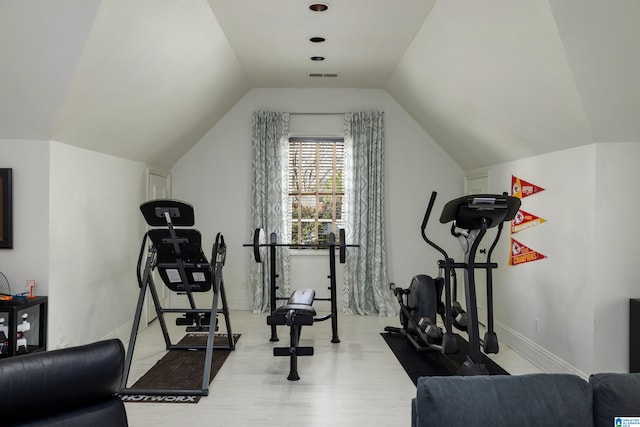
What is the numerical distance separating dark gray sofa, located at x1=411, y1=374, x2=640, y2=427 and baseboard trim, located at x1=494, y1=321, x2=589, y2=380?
223 cm

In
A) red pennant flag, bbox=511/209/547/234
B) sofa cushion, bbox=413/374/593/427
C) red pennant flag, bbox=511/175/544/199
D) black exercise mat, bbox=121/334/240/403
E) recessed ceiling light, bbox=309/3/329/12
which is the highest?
recessed ceiling light, bbox=309/3/329/12

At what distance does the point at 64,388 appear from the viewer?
5.35ft

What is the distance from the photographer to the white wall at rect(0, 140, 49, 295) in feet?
12.6

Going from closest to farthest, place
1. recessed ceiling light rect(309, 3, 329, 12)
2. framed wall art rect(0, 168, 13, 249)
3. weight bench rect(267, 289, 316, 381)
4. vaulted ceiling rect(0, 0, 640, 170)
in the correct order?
vaulted ceiling rect(0, 0, 640, 170) → framed wall art rect(0, 168, 13, 249) → recessed ceiling light rect(309, 3, 329, 12) → weight bench rect(267, 289, 316, 381)

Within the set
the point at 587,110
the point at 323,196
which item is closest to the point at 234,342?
the point at 323,196

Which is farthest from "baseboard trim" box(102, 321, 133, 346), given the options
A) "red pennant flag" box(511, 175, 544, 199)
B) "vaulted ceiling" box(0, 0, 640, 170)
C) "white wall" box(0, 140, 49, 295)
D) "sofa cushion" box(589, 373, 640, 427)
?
"sofa cushion" box(589, 373, 640, 427)

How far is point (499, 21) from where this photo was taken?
10.8 feet

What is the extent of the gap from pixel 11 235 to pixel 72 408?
2.67 meters

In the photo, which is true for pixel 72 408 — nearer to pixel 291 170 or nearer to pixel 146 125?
pixel 146 125

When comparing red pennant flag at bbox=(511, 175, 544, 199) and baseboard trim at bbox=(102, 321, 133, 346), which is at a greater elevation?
red pennant flag at bbox=(511, 175, 544, 199)

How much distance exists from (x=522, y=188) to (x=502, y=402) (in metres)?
3.51

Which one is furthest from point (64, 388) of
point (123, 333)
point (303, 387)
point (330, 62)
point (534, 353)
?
point (330, 62)

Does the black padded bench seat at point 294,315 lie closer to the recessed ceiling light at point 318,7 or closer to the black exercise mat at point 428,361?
the black exercise mat at point 428,361

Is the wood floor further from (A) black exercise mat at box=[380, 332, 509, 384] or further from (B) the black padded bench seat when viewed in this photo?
(B) the black padded bench seat
